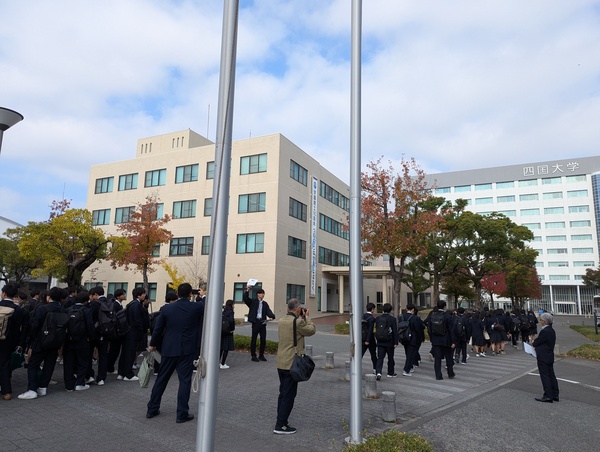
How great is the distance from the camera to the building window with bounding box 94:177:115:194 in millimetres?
41938

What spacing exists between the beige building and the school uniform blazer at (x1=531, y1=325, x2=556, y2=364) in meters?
24.1

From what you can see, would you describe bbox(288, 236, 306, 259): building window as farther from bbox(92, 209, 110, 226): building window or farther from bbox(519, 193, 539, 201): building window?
bbox(519, 193, 539, 201): building window

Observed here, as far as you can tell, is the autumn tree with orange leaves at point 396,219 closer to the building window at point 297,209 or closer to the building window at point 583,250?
the building window at point 297,209

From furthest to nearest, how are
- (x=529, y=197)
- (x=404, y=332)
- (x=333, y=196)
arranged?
(x=529, y=197), (x=333, y=196), (x=404, y=332)

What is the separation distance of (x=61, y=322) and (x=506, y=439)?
731cm

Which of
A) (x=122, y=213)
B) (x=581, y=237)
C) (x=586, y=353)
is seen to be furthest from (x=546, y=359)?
(x=581, y=237)

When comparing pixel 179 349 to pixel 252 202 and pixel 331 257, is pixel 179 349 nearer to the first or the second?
pixel 252 202

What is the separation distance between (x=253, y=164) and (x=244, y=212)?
162 inches

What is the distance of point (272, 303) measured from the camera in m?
32.2

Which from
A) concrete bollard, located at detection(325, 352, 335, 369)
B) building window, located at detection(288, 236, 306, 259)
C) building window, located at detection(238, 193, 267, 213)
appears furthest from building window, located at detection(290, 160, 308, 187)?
concrete bollard, located at detection(325, 352, 335, 369)

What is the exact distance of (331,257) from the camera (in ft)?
142

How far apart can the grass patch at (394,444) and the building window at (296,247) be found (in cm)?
3019

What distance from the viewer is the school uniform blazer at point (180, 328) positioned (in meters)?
6.23

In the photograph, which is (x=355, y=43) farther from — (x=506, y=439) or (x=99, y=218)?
(x=99, y=218)
